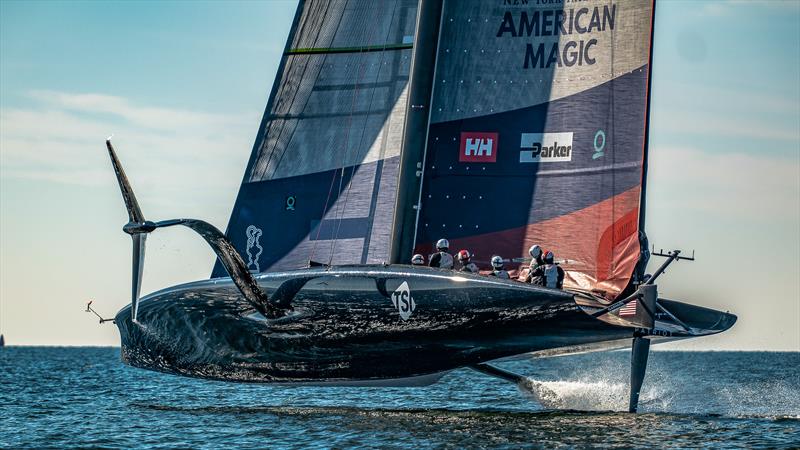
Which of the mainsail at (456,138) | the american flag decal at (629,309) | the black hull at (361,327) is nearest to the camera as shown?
the black hull at (361,327)

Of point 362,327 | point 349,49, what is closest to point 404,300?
point 362,327

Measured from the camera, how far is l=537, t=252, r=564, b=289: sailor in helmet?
14.6m

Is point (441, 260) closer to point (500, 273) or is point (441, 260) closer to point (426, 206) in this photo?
point (500, 273)

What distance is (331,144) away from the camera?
17141 millimetres

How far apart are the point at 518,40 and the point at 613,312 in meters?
4.03

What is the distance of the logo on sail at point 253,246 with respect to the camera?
16969 mm

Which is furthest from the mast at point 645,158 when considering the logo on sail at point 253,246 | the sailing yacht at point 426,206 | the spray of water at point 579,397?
the logo on sail at point 253,246

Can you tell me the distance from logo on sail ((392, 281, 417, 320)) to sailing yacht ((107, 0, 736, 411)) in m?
0.02

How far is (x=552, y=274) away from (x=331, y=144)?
160 inches

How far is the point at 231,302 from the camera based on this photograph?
15.4 meters

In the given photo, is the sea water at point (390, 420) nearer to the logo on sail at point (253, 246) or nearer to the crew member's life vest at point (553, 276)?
the crew member's life vest at point (553, 276)

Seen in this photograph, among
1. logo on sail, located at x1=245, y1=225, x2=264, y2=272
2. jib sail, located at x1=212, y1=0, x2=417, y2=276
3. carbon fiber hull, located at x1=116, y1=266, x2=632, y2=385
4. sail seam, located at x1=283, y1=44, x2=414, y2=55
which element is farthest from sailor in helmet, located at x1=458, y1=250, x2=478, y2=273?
sail seam, located at x1=283, y1=44, x2=414, y2=55

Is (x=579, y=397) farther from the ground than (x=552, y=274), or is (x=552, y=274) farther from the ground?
(x=552, y=274)

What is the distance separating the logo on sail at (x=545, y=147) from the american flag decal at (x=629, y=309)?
2207 millimetres
